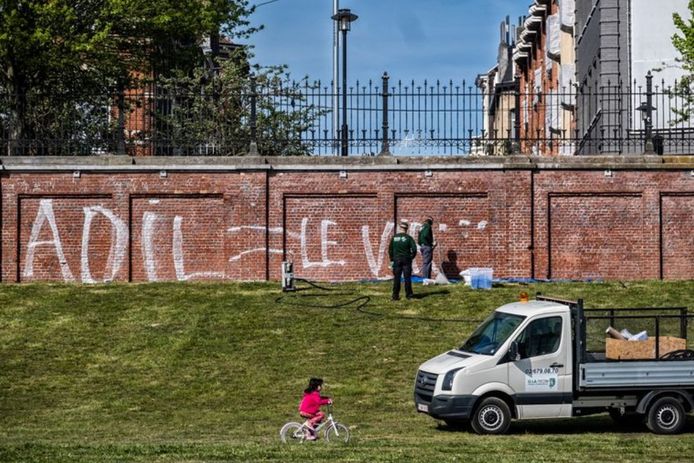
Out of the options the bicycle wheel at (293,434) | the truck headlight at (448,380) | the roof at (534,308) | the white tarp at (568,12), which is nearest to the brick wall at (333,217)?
the roof at (534,308)

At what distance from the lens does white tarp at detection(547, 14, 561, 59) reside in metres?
53.2

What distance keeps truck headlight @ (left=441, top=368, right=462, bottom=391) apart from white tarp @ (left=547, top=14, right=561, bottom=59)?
3579 cm

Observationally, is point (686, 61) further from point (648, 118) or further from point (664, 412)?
point (664, 412)

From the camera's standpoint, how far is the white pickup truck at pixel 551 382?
1914cm

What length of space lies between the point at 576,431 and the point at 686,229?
46.9 ft

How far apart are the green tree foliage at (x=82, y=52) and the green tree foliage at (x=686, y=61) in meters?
14.2

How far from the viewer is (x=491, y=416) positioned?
62.9ft

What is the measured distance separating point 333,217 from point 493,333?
1349cm

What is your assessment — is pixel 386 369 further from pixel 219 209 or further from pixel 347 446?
pixel 219 209

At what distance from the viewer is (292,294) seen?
30625 millimetres

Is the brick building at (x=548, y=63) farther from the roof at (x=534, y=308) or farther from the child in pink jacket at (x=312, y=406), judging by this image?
the child in pink jacket at (x=312, y=406)

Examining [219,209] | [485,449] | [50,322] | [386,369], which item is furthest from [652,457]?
[219,209]

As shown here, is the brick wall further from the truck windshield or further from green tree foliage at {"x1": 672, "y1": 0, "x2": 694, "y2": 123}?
the truck windshield

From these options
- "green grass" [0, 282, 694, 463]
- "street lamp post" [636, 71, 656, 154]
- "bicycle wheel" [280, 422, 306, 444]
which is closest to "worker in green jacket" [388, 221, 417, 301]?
"green grass" [0, 282, 694, 463]
